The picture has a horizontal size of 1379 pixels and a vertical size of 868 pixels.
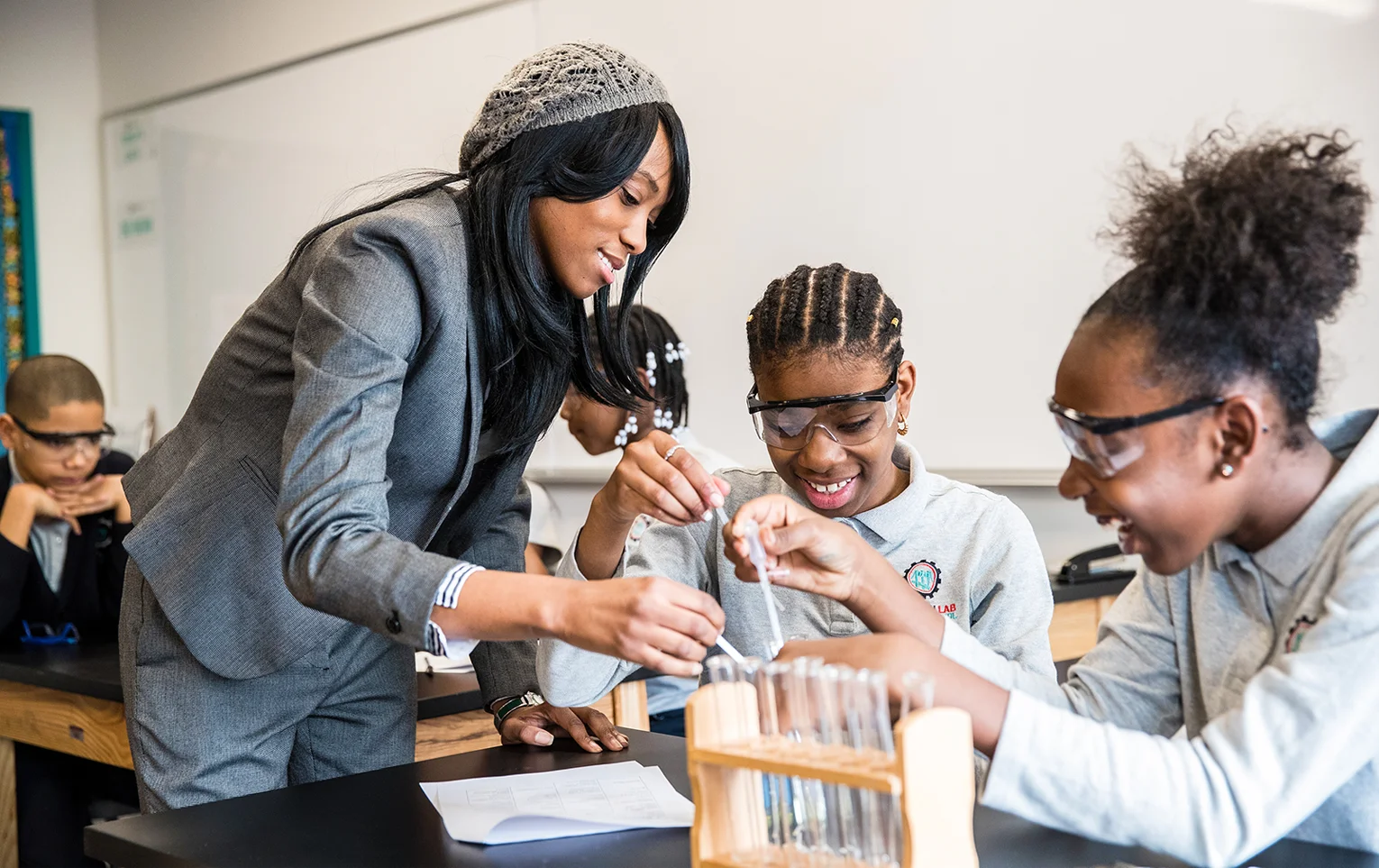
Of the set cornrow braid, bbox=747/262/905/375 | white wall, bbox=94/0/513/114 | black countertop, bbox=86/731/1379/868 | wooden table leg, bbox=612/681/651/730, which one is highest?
white wall, bbox=94/0/513/114

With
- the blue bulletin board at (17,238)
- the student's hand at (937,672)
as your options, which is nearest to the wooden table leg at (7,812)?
the student's hand at (937,672)

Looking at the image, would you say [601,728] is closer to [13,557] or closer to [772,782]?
[772,782]

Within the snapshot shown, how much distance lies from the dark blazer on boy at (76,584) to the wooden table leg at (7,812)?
0.80ft

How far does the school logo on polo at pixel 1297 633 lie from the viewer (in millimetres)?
1027

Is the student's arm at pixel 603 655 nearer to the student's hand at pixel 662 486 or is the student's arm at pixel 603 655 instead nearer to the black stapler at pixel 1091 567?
the student's hand at pixel 662 486

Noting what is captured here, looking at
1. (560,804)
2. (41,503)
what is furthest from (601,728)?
(41,503)

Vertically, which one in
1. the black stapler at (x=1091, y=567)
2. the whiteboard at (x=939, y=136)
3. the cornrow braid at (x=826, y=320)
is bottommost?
the black stapler at (x=1091, y=567)

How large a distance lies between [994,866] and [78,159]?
5802mm

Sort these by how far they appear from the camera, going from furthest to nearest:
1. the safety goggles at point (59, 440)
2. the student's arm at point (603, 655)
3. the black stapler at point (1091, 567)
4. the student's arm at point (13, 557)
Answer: the safety goggles at point (59, 440) → the black stapler at point (1091, 567) → the student's arm at point (13, 557) → the student's arm at point (603, 655)

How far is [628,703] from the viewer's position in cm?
233

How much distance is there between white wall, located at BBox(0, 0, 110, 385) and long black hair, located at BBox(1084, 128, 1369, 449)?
556cm

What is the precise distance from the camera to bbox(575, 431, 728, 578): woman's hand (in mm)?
1356

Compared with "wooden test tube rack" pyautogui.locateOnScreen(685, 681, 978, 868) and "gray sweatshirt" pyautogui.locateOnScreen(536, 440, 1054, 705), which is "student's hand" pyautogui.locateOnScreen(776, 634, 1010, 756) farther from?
"gray sweatshirt" pyautogui.locateOnScreen(536, 440, 1054, 705)

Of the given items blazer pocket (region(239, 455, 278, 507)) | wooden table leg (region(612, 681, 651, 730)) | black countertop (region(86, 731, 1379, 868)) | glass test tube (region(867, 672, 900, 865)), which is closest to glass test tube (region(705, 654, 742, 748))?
glass test tube (region(867, 672, 900, 865))
